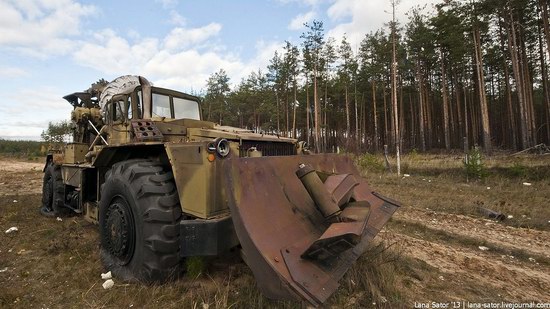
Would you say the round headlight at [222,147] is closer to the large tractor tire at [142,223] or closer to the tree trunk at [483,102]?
the large tractor tire at [142,223]

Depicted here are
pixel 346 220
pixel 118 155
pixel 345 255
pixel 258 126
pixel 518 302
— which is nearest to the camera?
pixel 346 220

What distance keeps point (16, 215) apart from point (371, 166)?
13896 millimetres

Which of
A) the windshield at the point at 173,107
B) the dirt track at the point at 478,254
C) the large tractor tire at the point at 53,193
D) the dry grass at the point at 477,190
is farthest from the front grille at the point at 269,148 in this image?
the large tractor tire at the point at 53,193

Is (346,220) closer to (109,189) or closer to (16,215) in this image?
(109,189)

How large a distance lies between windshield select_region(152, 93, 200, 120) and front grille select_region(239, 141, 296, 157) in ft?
6.33

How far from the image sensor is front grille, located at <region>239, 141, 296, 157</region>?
4.15m

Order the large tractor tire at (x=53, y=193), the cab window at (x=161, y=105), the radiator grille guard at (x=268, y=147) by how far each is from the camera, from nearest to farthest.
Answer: the radiator grille guard at (x=268, y=147)
the cab window at (x=161, y=105)
the large tractor tire at (x=53, y=193)

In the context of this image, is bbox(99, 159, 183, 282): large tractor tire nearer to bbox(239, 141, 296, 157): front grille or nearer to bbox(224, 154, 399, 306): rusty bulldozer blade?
bbox(224, 154, 399, 306): rusty bulldozer blade

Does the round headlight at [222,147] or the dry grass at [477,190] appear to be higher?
the round headlight at [222,147]

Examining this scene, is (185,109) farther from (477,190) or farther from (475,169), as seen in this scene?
(475,169)

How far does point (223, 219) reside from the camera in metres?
3.07

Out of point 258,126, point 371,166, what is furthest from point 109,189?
point 258,126

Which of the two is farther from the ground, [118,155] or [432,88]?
[432,88]

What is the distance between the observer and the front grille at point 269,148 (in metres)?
4.15
